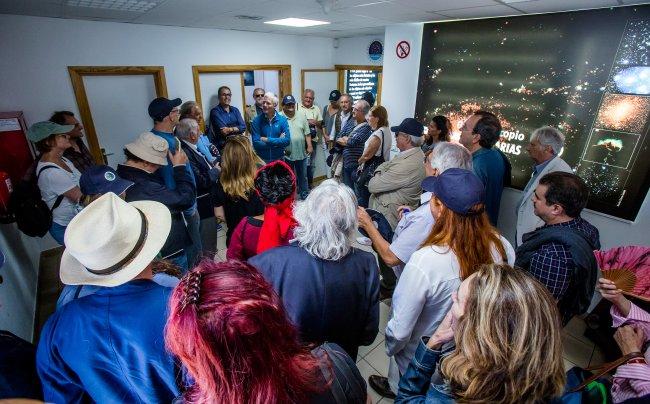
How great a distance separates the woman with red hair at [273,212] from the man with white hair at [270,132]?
2693mm

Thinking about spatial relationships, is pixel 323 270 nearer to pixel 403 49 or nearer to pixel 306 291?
pixel 306 291

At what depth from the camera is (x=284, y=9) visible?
3.24 meters

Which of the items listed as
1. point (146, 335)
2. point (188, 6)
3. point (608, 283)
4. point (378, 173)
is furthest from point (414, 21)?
point (146, 335)

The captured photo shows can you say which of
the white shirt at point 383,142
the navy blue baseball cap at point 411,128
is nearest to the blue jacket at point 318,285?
the navy blue baseball cap at point 411,128

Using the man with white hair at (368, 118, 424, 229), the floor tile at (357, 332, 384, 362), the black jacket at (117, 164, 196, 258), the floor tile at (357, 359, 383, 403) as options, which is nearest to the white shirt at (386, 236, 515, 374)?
the floor tile at (357, 359, 383, 403)

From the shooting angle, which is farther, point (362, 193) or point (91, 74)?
point (362, 193)

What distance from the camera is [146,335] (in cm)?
98

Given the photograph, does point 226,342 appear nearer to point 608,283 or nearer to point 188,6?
point 608,283

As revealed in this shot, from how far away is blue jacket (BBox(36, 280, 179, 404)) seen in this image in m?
0.96

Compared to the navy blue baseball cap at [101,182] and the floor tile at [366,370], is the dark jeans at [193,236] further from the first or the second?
the floor tile at [366,370]

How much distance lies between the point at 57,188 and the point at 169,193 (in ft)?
3.45

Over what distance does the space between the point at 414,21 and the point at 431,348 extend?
4157 mm

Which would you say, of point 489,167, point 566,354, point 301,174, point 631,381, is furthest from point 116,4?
point 566,354

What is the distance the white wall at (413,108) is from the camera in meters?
2.82
